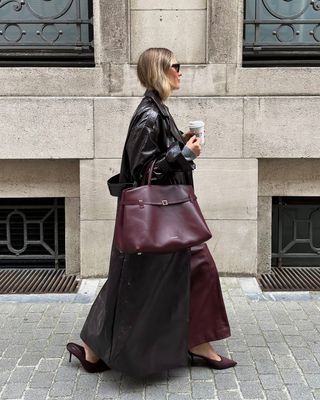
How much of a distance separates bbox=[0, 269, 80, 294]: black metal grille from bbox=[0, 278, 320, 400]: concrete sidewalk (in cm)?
26

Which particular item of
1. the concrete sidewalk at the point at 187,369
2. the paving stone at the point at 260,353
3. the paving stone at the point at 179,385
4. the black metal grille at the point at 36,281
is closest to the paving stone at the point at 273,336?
the concrete sidewalk at the point at 187,369

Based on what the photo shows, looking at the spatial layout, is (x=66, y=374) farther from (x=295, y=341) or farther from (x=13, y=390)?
(x=295, y=341)

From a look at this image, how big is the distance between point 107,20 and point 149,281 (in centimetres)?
319

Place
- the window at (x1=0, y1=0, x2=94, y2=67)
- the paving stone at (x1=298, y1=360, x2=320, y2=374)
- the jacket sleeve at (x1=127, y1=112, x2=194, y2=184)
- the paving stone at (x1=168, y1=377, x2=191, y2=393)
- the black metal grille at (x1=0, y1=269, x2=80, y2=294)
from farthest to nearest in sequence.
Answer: the window at (x1=0, y1=0, x2=94, y2=67) → the black metal grille at (x1=0, y1=269, x2=80, y2=294) → the paving stone at (x1=298, y1=360, x2=320, y2=374) → the paving stone at (x1=168, y1=377, x2=191, y2=393) → the jacket sleeve at (x1=127, y1=112, x2=194, y2=184)

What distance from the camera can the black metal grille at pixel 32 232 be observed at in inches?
236

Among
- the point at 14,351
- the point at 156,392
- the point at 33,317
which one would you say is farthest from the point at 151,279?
the point at 33,317

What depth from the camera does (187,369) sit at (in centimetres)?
362

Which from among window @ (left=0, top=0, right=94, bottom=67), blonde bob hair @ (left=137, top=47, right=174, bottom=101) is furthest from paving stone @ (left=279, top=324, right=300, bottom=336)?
window @ (left=0, top=0, right=94, bottom=67)

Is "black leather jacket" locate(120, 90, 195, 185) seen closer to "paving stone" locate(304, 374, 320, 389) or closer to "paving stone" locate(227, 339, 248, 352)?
"paving stone" locate(227, 339, 248, 352)

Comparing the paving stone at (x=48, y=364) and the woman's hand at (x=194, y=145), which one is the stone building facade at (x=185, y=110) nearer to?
the paving stone at (x=48, y=364)

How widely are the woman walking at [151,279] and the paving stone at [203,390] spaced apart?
0.18 metres

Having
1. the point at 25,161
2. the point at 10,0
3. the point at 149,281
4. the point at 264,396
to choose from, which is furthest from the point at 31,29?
the point at 264,396

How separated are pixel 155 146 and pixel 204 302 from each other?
1094 mm

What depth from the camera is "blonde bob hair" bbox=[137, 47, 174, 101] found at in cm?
327
